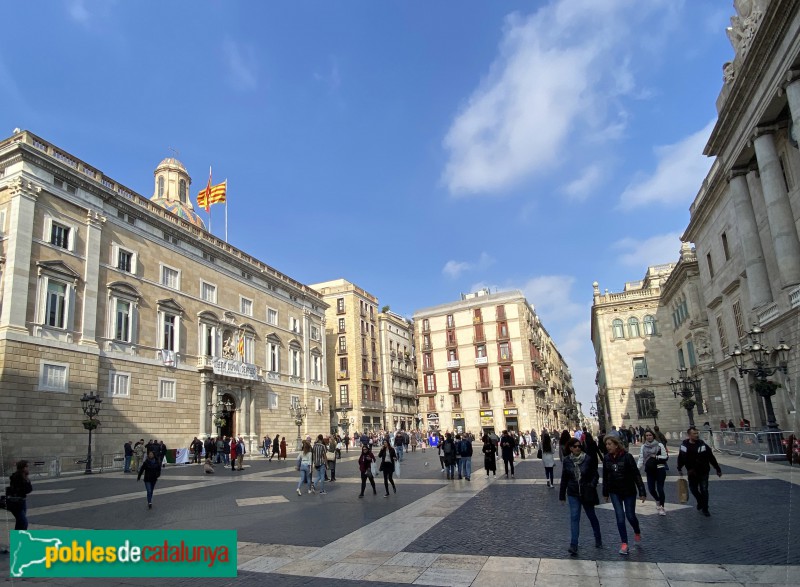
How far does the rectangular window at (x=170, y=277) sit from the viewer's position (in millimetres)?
32438

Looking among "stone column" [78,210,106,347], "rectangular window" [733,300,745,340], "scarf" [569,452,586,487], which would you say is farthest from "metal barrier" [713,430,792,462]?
"stone column" [78,210,106,347]

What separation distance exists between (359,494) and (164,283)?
23420 millimetres

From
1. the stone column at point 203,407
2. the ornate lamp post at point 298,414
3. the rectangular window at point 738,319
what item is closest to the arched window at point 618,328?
the rectangular window at point 738,319

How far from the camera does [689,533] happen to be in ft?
26.9

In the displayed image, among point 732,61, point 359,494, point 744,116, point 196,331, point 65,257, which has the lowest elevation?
point 359,494

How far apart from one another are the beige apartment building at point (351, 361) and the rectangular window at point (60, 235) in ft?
110

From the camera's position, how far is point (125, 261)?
2956cm

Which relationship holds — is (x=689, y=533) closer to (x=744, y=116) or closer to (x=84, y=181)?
(x=744, y=116)

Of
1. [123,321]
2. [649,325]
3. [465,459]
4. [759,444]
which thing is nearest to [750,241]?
[759,444]

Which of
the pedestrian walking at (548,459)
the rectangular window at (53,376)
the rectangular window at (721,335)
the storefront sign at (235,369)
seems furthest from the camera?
the storefront sign at (235,369)

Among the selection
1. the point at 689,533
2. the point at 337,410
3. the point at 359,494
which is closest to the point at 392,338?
the point at 337,410

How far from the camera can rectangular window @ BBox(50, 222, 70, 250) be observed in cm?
2471

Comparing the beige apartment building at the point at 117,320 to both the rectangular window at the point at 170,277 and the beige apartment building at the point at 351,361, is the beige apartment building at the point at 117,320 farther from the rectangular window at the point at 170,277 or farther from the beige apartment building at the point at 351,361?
the beige apartment building at the point at 351,361

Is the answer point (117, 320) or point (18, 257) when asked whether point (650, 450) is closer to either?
point (18, 257)
